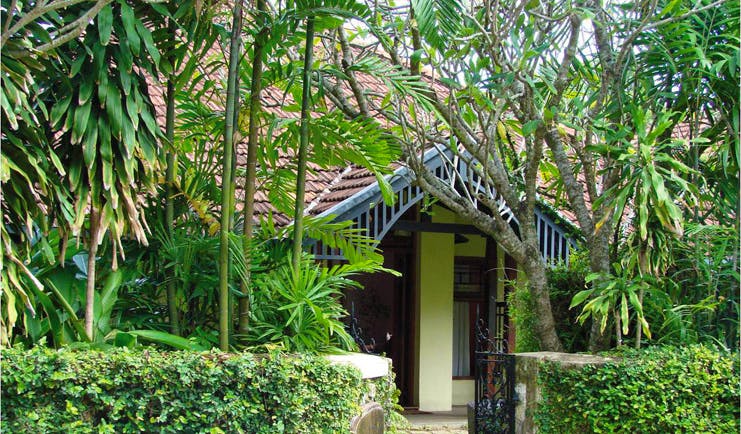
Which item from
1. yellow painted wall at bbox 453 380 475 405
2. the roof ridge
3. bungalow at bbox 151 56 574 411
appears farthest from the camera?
yellow painted wall at bbox 453 380 475 405

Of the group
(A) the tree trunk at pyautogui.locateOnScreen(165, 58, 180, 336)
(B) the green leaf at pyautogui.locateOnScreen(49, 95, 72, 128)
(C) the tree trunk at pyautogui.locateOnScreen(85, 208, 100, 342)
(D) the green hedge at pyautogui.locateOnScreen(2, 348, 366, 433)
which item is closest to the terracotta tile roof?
(A) the tree trunk at pyautogui.locateOnScreen(165, 58, 180, 336)

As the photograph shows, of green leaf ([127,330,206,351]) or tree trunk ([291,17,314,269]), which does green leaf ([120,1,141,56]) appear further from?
green leaf ([127,330,206,351])

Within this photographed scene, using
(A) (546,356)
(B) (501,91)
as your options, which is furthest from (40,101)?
(A) (546,356)

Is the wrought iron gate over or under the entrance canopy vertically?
under

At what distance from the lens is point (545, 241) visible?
954cm

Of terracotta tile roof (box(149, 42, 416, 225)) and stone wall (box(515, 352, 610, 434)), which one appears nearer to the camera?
stone wall (box(515, 352, 610, 434))

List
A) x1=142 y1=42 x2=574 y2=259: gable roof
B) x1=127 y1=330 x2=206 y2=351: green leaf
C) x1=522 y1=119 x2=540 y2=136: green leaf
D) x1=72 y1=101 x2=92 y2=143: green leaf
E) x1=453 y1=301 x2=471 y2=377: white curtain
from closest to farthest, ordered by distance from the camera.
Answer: x1=72 y1=101 x2=92 y2=143: green leaf, x1=127 y1=330 x2=206 y2=351: green leaf, x1=522 y1=119 x2=540 y2=136: green leaf, x1=142 y1=42 x2=574 y2=259: gable roof, x1=453 y1=301 x2=471 y2=377: white curtain

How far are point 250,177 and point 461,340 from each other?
781 centimetres

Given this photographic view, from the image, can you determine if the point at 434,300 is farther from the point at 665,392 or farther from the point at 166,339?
the point at 166,339

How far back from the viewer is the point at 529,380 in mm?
6430

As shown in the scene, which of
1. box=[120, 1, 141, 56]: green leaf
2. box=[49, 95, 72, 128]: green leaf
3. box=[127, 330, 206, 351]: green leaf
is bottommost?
box=[127, 330, 206, 351]: green leaf

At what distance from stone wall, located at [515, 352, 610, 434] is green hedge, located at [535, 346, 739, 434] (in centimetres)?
29

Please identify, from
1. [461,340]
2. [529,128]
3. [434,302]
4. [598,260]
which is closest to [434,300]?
[434,302]

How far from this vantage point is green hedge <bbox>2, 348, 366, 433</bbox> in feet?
13.6
